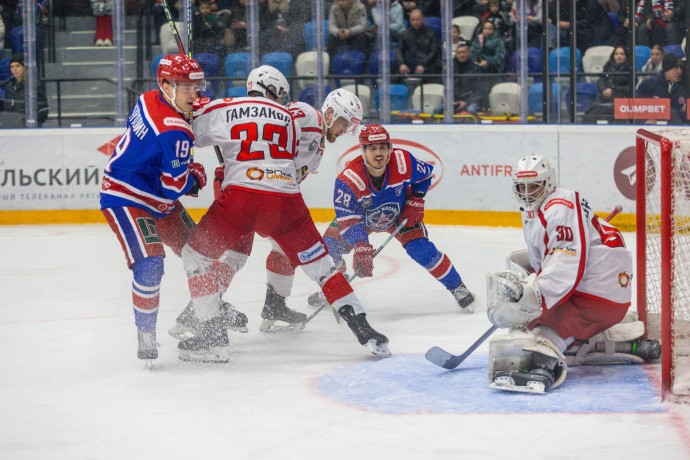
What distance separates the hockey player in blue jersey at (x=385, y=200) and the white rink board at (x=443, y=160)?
2.67 metres

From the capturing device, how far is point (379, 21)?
812 centimetres

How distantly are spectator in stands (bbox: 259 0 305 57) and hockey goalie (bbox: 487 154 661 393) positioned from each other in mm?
4602

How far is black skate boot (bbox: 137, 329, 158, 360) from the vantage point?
3908mm

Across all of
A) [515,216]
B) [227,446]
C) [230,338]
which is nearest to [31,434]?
[227,446]

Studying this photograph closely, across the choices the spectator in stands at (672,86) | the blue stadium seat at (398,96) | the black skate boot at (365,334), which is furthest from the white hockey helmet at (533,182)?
the blue stadium seat at (398,96)

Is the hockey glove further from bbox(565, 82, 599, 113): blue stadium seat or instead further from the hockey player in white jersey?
bbox(565, 82, 599, 113): blue stadium seat

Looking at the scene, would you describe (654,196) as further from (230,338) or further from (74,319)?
(74,319)

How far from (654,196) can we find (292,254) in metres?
1.45

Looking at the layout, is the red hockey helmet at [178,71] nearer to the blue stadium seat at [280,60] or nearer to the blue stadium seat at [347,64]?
the blue stadium seat at [280,60]

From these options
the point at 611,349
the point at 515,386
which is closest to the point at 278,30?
the point at 611,349

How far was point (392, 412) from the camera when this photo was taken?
3328 mm

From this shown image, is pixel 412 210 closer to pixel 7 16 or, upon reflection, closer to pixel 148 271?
pixel 148 271

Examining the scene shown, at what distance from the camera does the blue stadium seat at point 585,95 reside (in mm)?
7645

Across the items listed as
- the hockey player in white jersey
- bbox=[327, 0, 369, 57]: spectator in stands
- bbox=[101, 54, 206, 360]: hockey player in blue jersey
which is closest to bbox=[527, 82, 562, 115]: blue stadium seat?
bbox=[327, 0, 369, 57]: spectator in stands
